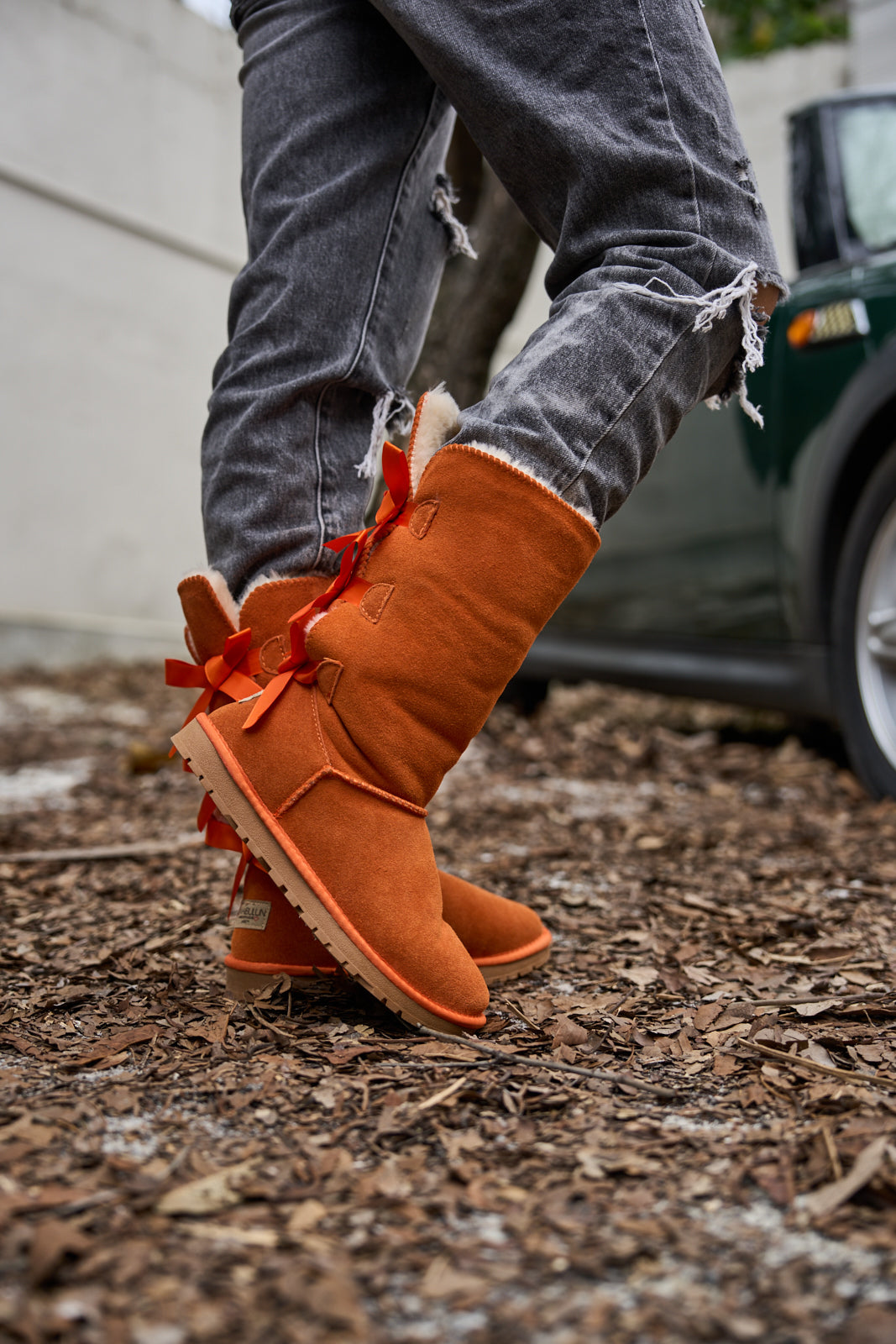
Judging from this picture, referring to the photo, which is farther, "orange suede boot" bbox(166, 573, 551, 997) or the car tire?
the car tire

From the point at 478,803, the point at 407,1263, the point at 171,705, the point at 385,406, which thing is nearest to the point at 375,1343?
the point at 407,1263

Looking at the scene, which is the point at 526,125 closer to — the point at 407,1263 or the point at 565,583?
the point at 565,583

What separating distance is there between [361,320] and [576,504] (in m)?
0.37

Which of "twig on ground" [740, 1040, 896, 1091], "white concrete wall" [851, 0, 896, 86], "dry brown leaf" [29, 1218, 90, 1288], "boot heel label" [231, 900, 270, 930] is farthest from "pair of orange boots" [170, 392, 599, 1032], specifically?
"white concrete wall" [851, 0, 896, 86]

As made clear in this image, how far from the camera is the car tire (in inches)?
84.9

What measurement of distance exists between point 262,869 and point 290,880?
0.11m

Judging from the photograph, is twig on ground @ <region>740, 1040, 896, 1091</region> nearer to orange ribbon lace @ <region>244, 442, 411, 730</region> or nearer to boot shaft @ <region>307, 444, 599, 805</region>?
boot shaft @ <region>307, 444, 599, 805</region>

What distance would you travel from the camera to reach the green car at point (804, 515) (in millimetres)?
2197

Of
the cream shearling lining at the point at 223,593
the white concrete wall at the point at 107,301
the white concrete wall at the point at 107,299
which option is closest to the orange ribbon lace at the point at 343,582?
the cream shearling lining at the point at 223,593

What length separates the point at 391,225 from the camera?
124 cm

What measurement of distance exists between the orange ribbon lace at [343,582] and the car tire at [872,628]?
1.40 metres

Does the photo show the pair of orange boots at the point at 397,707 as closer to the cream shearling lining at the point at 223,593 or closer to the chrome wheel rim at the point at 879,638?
the cream shearling lining at the point at 223,593

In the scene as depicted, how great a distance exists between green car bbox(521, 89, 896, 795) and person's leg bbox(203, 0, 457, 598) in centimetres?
129

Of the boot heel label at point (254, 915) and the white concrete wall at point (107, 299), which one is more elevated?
the white concrete wall at point (107, 299)
